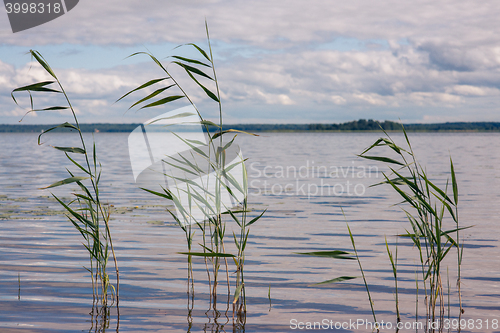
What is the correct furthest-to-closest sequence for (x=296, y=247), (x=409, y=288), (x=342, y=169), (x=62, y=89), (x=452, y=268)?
1. (x=342, y=169)
2. (x=296, y=247)
3. (x=452, y=268)
4. (x=409, y=288)
5. (x=62, y=89)

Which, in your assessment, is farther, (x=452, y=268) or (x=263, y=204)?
(x=263, y=204)

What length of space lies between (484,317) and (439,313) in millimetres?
509

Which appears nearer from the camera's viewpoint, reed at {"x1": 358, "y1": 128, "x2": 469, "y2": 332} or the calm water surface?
reed at {"x1": 358, "y1": 128, "x2": 469, "y2": 332}

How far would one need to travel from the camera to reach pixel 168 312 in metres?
4.85

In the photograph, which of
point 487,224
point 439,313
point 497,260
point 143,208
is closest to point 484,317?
point 439,313

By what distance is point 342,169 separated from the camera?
81.2 feet

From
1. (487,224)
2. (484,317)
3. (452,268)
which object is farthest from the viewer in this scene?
(487,224)

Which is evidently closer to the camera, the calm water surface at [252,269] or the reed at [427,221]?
the reed at [427,221]

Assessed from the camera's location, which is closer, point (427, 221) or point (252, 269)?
point (427, 221)

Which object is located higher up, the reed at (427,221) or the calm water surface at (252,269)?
the reed at (427,221)

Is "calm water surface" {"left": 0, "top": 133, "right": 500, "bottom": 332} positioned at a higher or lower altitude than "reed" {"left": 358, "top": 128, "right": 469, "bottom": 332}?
lower

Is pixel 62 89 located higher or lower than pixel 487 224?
higher

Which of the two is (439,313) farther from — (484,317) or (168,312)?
(168,312)

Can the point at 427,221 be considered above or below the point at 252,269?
above
